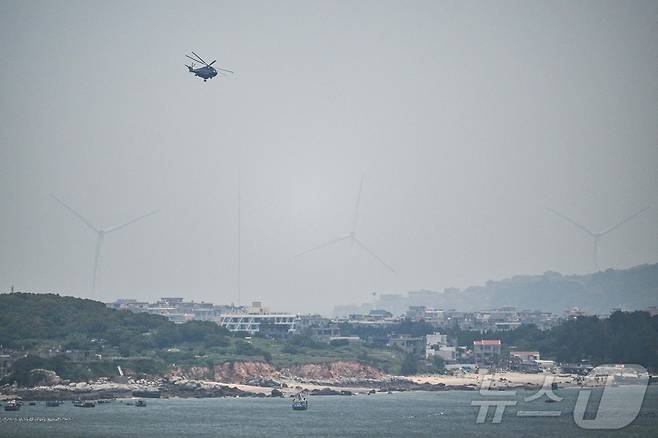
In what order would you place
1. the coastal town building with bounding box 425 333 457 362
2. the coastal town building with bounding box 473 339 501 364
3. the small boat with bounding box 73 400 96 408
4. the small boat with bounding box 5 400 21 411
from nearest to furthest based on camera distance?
the small boat with bounding box 5 400 21 411
the small boat with bounding box 73 400 96 408
the coastal town building with bounding box 473 339 501 364
the coastal town building with bounding box 425 333 457 362

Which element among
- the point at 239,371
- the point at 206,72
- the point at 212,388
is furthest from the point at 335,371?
the point at 206,72

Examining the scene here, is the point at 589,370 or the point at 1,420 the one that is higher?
the point at 589,370

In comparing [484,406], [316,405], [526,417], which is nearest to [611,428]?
[526,417]

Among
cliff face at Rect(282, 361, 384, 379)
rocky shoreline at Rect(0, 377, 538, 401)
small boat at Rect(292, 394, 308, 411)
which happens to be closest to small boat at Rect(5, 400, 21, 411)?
rocky shoreline at Rect(0, 377, 538, 401)

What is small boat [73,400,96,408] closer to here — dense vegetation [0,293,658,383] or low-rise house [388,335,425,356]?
dense vegetation [0,293,658,383]

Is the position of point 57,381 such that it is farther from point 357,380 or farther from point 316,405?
point 357,380

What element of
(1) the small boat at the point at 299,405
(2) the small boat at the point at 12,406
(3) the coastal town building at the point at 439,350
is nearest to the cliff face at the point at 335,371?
(3) the coastal town building at the point at 439,350

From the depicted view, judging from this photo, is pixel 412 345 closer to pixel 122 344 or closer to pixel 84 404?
pixel 122 344

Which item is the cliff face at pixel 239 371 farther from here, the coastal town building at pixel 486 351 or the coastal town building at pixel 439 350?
the coastal town building at pixel 486 351
